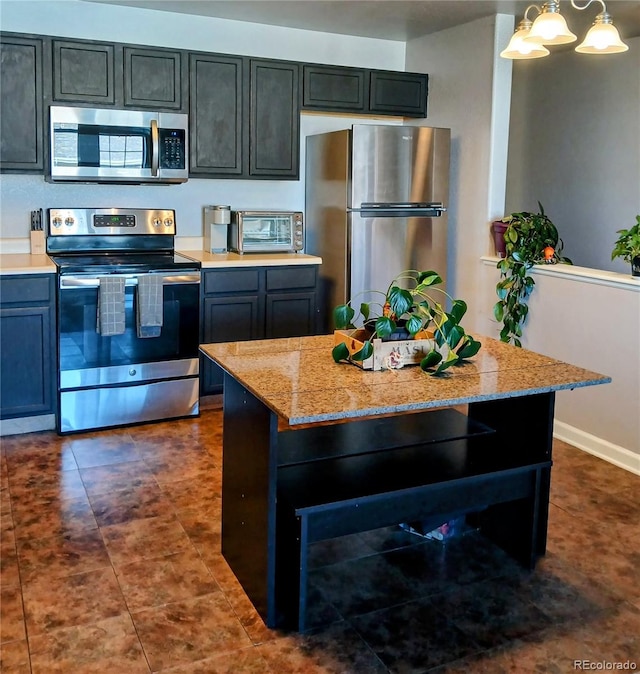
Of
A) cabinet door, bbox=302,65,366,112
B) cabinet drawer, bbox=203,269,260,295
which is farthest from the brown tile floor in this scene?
cabinet door, bbox=302,65,366,112

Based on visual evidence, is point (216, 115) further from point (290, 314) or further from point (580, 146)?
point (580, 146)

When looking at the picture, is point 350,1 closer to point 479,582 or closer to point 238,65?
point 238,65

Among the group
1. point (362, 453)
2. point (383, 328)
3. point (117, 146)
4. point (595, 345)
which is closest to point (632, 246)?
point (595, 345)

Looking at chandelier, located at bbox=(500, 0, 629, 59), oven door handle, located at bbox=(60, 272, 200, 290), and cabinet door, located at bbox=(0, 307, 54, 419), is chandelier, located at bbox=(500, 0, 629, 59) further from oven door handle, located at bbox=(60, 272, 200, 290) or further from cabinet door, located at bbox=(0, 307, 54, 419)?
cabinet door, located at bbox=(0, 307, 54, 419)

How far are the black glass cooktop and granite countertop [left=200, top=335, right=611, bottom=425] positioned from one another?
143 cm

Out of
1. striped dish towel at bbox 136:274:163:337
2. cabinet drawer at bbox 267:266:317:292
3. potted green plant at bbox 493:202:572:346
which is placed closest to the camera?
striped dish towel at bbox 136:274:163:337

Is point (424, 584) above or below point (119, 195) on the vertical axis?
below

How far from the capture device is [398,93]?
504cm

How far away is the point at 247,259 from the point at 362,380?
90.4 inches

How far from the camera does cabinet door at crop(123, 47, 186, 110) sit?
418cm

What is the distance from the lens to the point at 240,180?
15.9ft

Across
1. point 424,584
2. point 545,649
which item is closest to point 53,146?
point 424,584

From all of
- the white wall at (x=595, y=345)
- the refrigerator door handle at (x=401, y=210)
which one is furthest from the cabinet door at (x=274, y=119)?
the white wall at (x=595, y=345)

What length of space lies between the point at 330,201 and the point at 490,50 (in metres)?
1.33
